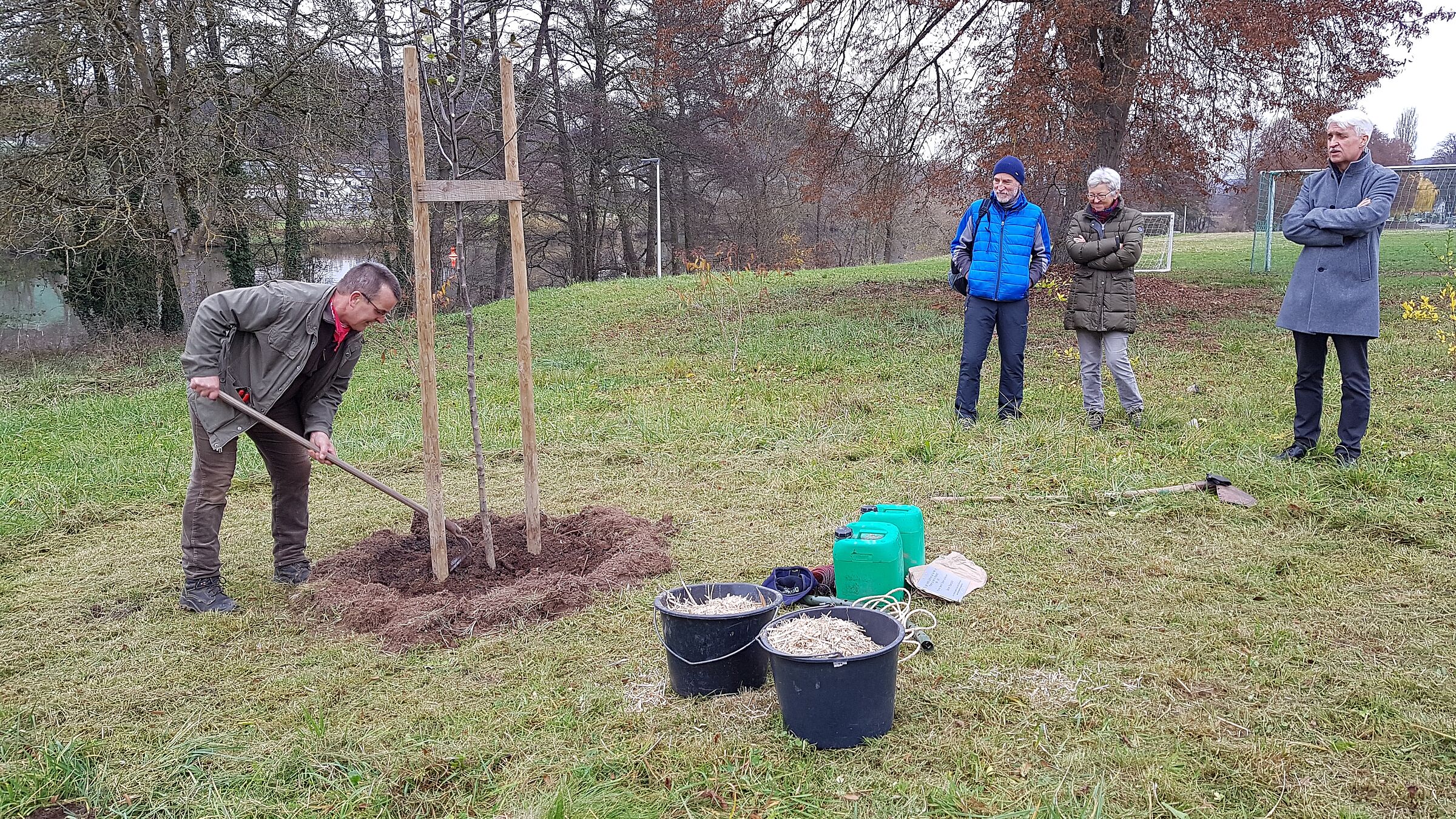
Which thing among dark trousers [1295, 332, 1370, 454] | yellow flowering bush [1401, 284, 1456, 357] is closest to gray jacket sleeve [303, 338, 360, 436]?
dark trousers [1295, 332, 1370, 454]

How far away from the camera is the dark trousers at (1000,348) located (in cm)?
607

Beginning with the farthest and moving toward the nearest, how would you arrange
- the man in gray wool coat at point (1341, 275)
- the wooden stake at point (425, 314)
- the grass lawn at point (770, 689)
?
the man in gray wool coat at point (1341, 275) → the wooden stake at point (425, 314) → the grass lawn at point (770, 689)

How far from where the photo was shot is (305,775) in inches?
99.8

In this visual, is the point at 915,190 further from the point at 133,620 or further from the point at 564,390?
the point at 133,620

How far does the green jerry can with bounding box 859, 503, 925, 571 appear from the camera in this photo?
12.3 ft

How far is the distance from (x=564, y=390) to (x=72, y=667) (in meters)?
5.68

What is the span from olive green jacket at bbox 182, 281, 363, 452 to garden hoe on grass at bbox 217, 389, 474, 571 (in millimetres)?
67

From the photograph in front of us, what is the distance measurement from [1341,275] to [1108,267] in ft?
4.47

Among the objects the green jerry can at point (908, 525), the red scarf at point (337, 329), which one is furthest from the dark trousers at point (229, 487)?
the green jerry can at point (908, 525)

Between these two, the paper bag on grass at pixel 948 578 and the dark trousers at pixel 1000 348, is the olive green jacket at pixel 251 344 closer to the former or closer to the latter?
the paper bag on grass at pixel 948 578

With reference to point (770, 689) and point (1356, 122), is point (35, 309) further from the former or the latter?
point (1356, 122)

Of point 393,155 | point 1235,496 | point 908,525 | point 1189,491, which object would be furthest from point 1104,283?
point 393,155

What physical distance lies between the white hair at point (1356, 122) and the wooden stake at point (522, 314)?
4066 millimetres

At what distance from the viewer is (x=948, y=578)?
364 cm
